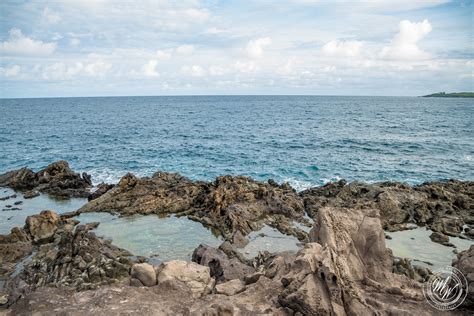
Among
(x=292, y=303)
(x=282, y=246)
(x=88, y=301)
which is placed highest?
(x=292, y=303)

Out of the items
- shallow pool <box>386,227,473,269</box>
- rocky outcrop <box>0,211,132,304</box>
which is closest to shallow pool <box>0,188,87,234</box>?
rocky outcrop <box>0,211,132,304</box>

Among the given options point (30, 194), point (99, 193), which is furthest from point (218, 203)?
point (30, 194)

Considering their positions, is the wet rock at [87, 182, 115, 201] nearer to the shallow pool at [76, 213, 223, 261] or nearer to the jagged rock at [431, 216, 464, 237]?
the shallow pool at [76, 213, 223, 261]

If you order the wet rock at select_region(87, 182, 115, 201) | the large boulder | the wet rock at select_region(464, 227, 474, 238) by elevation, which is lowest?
the wet rock at select_region(464, 227, 474, 238)

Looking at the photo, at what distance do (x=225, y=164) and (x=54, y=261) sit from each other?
29.5 meters

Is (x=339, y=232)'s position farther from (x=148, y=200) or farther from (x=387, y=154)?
(x=387, y=154)

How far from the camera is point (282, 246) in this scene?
67.2 feet

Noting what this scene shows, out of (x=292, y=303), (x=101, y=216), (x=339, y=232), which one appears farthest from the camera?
(x=101, y=216)

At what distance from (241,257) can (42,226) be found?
43.5ft

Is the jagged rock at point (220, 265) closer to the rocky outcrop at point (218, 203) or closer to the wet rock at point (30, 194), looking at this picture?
the rocky outcrop at point (218, 203)

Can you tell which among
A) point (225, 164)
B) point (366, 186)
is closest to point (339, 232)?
point (366, 186)

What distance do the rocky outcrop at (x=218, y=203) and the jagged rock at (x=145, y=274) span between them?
8714 mm

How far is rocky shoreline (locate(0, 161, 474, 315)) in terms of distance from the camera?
1081 centimetres

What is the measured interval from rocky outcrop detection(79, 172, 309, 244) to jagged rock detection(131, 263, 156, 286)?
8.71m
